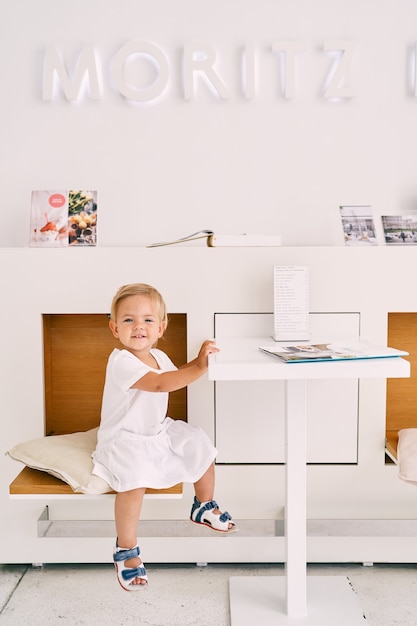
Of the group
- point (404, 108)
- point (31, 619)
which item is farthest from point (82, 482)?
point (404, 108)

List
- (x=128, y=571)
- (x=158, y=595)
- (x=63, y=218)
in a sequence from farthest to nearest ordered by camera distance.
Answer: (x=63, y=218)
(x=158, y=595)
(x=128, y=571)

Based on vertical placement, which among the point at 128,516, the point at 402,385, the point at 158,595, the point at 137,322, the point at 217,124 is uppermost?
the point at 217,124

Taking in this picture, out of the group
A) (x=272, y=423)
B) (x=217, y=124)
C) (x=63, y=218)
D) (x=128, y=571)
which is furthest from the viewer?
(x=217, y=124)

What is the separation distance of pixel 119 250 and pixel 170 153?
594 mm

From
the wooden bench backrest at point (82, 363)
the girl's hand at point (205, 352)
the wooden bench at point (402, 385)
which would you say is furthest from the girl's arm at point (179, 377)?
the wooden bench at point (402, 385)

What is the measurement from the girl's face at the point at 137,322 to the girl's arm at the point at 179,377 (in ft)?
0.47

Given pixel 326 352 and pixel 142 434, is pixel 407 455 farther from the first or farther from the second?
pixel 142 434

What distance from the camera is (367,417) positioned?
2.05 m

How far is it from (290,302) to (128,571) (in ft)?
3.00

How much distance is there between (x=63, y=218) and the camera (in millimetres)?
2166

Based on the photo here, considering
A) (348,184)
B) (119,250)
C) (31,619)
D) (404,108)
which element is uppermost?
(404,108)

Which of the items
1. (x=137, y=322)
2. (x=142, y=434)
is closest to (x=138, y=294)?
(x=137, y=322)

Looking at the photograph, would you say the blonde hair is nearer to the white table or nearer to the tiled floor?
the white table

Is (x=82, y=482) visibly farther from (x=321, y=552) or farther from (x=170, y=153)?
(x=170, y=153)
